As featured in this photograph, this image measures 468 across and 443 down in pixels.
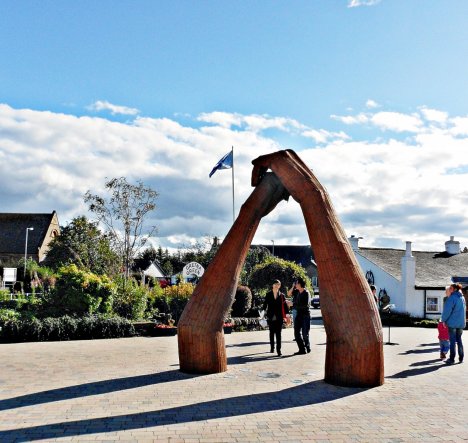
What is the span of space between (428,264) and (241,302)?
14.5m

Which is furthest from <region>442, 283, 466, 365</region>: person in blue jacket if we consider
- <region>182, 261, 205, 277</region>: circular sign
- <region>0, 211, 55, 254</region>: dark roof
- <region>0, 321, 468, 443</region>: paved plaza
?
<region>0, 211, 55, 254</region>: dark roof

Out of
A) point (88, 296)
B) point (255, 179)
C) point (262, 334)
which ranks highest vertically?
point (255, 179)

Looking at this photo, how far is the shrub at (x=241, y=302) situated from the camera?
2070 centimetres

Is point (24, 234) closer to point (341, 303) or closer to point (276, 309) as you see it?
point (276, 309)

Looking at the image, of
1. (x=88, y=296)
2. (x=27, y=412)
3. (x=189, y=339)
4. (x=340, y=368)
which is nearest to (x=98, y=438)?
(x=27, y=412)

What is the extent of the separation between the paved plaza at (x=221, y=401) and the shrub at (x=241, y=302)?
8.81m

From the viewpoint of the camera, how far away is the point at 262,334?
16953 mm

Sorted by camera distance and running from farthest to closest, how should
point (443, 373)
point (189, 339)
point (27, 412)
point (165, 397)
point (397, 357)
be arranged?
point (397, 357), point (443, 373), point (189, 339), point (165, 397), point (27, 412)

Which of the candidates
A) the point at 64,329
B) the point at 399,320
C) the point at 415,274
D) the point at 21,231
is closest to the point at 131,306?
the point at 64,329

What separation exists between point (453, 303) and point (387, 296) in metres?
17.8

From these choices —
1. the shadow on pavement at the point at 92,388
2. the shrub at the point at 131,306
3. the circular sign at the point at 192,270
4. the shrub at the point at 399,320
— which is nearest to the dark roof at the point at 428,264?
the shrub at the point at 399,320

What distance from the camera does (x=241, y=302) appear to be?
20.8 meters

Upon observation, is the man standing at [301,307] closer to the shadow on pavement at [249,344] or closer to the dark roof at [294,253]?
the shadow on pavement at [249,344]

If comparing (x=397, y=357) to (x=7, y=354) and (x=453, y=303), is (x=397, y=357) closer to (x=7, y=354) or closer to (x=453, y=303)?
(x=453, y=303)
